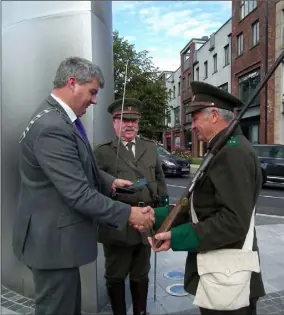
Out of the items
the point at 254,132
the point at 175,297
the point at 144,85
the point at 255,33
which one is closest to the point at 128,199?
the point at 175,297

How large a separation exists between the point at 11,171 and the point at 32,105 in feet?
2.25

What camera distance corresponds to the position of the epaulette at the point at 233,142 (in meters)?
1.76

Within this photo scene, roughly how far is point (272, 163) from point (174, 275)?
30.0 feet

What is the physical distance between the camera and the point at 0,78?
10.7 ft

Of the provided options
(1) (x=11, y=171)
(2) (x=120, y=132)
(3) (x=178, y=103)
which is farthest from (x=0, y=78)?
(3) (x=178, y=103)

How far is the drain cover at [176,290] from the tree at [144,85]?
8.36 meters

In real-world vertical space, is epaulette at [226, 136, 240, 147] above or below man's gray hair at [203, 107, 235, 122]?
below

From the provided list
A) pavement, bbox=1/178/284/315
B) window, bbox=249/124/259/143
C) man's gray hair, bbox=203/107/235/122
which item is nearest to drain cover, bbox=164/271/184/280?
pavement, bbox=1/178/284/315

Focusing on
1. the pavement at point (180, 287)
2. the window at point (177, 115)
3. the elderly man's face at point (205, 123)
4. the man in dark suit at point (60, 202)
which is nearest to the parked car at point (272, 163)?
the pavement at point (180, 287)

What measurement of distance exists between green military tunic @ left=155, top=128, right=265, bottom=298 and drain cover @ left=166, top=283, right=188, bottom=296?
1.74 m

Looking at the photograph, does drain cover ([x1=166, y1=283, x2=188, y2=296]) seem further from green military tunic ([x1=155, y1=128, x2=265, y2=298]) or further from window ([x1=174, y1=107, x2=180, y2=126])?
window ([x1=174, y1=107, x2=180, y2=126])

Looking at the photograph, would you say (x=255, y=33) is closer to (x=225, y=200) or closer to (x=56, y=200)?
(x=225, y=200)

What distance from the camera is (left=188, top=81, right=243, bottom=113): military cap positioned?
1868mm

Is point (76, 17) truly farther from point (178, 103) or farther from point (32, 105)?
point (178, 103)
